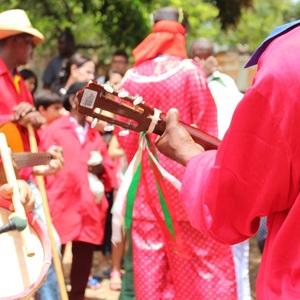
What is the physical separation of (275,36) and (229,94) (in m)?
3.06

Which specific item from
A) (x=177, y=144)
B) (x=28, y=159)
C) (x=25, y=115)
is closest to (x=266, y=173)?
(x=177, y=144)

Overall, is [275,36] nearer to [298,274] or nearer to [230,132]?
[230,132]

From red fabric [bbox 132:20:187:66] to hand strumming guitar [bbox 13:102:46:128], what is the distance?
2.51ft

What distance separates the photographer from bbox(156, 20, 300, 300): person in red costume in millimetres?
1576

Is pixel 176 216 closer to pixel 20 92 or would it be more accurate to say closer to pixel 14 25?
pixel 20 92

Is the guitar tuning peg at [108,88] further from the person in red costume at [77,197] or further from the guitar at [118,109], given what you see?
the person in red costume at [77,197]

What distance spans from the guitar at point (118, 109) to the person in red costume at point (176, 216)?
4.43ft

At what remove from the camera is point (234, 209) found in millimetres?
1703

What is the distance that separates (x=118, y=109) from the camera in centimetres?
239

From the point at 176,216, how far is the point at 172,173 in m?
0.24

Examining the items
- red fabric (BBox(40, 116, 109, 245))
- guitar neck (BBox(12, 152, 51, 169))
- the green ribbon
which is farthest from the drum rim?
red fabric (BBox(40, 116, 109, 245))

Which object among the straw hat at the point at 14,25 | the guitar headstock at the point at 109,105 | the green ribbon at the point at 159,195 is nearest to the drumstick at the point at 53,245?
the green ribbon at the point at 159,195

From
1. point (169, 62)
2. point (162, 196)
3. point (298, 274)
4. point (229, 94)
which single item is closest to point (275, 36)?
point (298, 274)

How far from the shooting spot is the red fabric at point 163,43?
412 centimetres
